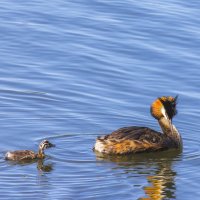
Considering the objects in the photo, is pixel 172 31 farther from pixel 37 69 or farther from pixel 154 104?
pixel 154 104

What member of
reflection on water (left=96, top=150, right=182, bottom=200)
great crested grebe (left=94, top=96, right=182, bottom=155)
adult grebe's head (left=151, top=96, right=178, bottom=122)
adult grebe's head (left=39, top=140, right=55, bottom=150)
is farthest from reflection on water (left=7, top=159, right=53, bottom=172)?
adult grebe's head (left=151, top=96, right=178, bottom=122)

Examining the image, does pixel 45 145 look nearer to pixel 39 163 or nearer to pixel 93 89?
pixel 39 163

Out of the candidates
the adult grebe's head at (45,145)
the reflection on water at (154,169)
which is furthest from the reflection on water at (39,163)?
the reflection on water at (154,169)

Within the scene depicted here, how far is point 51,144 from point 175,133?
2.56m

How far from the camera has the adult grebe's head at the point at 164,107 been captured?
18625 millimetres

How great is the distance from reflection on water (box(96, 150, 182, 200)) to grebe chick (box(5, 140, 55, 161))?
98cm

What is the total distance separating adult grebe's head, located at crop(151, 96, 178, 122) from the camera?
18625 mm

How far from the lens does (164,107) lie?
1869 centimetres

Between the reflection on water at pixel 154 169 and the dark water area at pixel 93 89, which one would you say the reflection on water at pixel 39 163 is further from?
the reflection on water at pixel 154 169

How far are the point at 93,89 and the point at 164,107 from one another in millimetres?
2490

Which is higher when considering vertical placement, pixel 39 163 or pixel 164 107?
pixel 164 107

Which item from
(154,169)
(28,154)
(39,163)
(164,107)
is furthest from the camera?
(164,107)

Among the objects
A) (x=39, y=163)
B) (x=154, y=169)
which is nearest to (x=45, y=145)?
(x=39, y=163)

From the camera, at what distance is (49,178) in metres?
15.8
